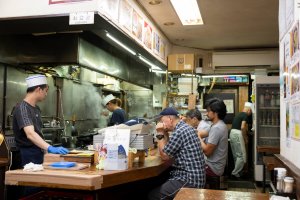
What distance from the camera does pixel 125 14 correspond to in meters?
4.21

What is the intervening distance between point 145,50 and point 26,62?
A: 1.82 meters

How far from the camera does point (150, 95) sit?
28.0ft

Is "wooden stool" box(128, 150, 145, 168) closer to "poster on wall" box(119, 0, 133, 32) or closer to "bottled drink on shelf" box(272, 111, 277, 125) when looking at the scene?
"poster on wall" box(119, 0, 133, 32)

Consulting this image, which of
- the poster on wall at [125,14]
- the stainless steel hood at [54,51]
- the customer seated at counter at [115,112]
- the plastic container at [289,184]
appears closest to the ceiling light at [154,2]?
the poster on wall at [125,14]

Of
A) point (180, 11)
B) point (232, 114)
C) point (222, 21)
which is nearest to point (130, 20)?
point (180, 11)

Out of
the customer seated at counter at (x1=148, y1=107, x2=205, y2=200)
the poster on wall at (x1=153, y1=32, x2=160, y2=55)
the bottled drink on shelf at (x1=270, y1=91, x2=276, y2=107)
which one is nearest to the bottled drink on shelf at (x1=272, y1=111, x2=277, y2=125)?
the bottled drink on shelf at (x1=270, y1=91, x2=276, y2=107)

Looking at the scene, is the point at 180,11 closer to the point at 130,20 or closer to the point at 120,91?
the point at 130,20

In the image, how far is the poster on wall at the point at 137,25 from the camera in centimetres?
460

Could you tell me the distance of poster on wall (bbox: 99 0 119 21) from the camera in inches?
138

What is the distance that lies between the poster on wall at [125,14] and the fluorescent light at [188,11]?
845mm

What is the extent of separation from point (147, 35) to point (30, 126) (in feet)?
8.42

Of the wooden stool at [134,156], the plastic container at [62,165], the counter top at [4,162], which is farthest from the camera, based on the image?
the counter top at [4,162]

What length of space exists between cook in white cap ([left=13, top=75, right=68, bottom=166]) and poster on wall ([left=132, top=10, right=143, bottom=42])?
1.48 meters

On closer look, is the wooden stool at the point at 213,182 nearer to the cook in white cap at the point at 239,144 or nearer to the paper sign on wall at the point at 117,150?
the paper sign on wall at the point at 117,150
